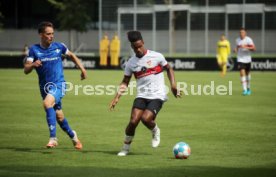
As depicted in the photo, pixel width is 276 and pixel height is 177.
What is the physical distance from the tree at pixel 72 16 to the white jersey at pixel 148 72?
162 ft

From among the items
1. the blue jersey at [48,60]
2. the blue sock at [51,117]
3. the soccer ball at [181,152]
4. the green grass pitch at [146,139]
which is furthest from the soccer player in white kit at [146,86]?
the blue jersey at [48,60]

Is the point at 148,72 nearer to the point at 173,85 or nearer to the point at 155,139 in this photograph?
the point at 173,85

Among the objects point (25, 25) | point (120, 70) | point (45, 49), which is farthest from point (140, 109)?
point (25, 25)

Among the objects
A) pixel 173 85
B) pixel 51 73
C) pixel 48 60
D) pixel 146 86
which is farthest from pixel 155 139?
pixel 48 60

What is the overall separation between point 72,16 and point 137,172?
51.8m

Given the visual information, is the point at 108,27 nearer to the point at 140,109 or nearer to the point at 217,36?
the point at 217,36

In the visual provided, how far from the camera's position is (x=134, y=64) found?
12.3 m

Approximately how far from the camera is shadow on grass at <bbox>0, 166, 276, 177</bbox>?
10125mm

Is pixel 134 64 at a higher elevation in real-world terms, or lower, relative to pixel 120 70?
higher

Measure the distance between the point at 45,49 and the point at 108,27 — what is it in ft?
132

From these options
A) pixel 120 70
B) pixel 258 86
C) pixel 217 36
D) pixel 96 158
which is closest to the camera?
pixel 96 158

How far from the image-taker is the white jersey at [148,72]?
12.3 m

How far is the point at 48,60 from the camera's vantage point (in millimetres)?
12852

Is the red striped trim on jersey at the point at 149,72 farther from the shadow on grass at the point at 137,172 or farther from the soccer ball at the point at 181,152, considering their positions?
the shadow on grass at the point at 137,172
